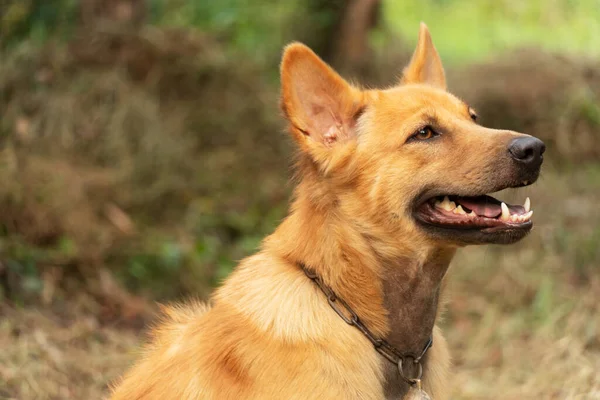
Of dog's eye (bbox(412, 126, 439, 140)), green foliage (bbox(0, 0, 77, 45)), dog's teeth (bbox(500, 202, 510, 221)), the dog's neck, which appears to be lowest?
green foliage (bbox(0, 0, 77, 45))

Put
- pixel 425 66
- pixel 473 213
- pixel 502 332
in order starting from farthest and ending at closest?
pixel 502 332 < pixel 425 66 < pixel 473 213

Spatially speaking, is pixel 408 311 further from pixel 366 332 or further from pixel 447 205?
pixel 447 205

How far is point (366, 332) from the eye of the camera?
390 centimetres

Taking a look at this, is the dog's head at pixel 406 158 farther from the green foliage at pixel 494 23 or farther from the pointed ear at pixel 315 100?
the green foliage at pixel 494 23

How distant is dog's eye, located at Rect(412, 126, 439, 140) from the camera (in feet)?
13.5

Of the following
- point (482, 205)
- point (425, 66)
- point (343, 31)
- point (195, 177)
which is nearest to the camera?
point (482, 205)

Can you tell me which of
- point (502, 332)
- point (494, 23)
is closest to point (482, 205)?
point (502, 332)

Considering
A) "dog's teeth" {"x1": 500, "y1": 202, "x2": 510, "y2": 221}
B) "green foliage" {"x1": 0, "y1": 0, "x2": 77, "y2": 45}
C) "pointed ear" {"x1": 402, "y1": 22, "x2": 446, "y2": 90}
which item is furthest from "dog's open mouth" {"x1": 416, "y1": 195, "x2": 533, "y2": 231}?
"green foliage" {"x1": 0, "y1": 0, "x2": 77, "y2": 45}

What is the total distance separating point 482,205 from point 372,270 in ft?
2.14

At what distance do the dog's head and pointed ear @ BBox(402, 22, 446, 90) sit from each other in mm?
477

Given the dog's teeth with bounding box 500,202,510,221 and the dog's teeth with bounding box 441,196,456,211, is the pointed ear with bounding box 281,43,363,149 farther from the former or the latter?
the dog's teeth with bounding box 500,202,510,221

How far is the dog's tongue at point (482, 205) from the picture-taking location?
404 centimetres

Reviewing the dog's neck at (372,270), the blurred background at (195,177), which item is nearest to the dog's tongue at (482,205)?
the dog's neck at (372,270)

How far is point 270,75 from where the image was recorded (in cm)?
1123
